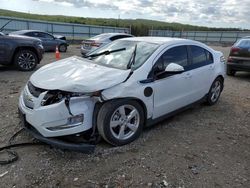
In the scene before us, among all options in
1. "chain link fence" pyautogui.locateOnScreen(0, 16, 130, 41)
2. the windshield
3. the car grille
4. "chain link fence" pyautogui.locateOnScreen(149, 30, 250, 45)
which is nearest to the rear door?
the windshield

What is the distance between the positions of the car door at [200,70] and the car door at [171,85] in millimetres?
172

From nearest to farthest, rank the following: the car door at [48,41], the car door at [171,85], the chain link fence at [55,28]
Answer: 1. the car door at [171,85]
2. the car door at [48,41]
3. the chain link fence at [55,28]

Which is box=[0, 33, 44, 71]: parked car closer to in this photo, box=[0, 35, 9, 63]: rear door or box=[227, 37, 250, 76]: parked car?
box=[0, 35, 9, 63]: rear door

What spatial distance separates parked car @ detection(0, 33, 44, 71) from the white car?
5078 millimetres

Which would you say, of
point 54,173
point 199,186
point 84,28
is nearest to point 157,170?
point 199,186

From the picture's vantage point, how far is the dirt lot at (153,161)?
Result: 335 cm

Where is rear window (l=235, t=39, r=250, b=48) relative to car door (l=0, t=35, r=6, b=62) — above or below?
above

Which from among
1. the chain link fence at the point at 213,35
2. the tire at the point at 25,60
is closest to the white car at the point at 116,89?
the tire at the point at 25,60

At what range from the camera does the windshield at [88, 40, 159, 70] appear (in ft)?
14.7

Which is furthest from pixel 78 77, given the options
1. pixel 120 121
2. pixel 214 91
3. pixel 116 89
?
pixel 214 91

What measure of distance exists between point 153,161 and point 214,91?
3152mm

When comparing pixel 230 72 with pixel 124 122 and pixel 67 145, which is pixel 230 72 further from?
pixel 67 145

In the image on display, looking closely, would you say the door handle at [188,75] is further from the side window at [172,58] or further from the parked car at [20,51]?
the parked car at [20,51]

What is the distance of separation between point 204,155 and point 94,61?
7.69 feet
